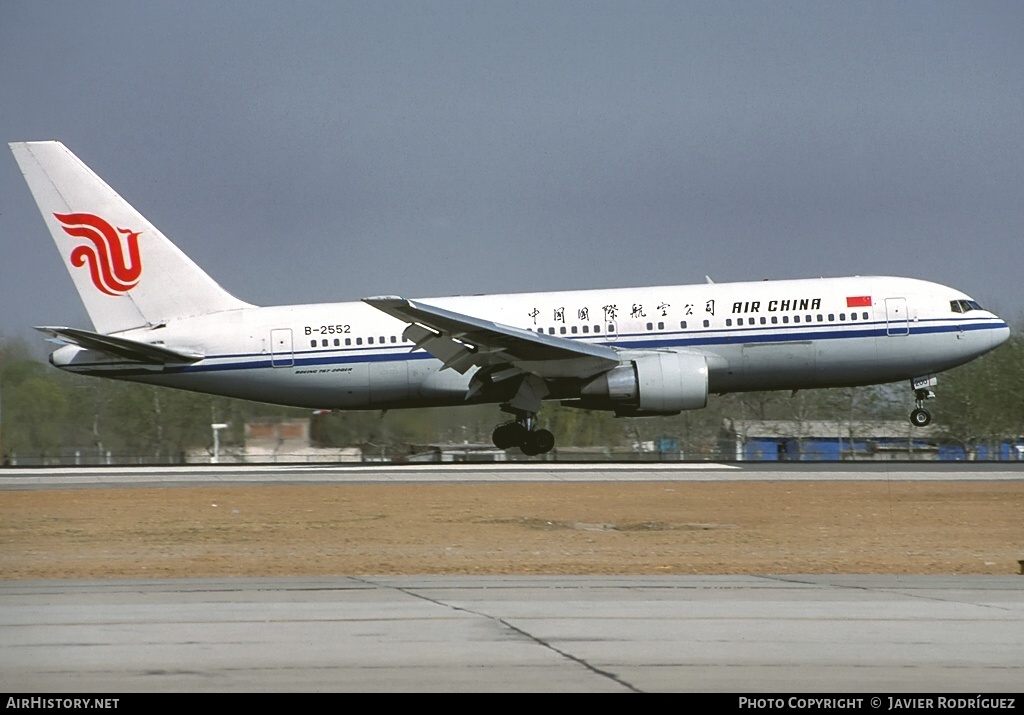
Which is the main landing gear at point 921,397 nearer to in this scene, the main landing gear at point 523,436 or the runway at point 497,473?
the runway at point 497,473

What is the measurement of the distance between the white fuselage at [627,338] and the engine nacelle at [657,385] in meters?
1.23

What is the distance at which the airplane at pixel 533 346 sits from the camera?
101 feet

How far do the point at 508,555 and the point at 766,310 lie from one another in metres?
17.5

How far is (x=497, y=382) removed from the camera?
104 feet

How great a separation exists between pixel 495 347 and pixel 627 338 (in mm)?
3535

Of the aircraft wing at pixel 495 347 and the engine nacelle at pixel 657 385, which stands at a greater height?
the aircraft wing at pixel 495 347

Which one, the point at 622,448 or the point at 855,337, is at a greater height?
the point at 855,337

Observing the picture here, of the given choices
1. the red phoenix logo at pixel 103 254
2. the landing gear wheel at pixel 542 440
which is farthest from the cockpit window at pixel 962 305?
the red phoenix logo at pixel 103 254

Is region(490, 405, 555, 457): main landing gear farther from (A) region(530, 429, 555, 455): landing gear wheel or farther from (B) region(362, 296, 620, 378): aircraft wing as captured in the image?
(B) region(362, 296, 620, 378): aircraft wing

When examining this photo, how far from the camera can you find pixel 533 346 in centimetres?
3000

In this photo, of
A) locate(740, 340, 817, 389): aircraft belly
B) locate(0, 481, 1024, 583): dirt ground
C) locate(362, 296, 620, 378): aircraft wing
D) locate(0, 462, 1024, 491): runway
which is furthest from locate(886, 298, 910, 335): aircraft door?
locate(362, 296, 620, 378): aircraft wing

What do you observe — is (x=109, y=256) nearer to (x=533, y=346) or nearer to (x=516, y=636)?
(x=533, y=346)
